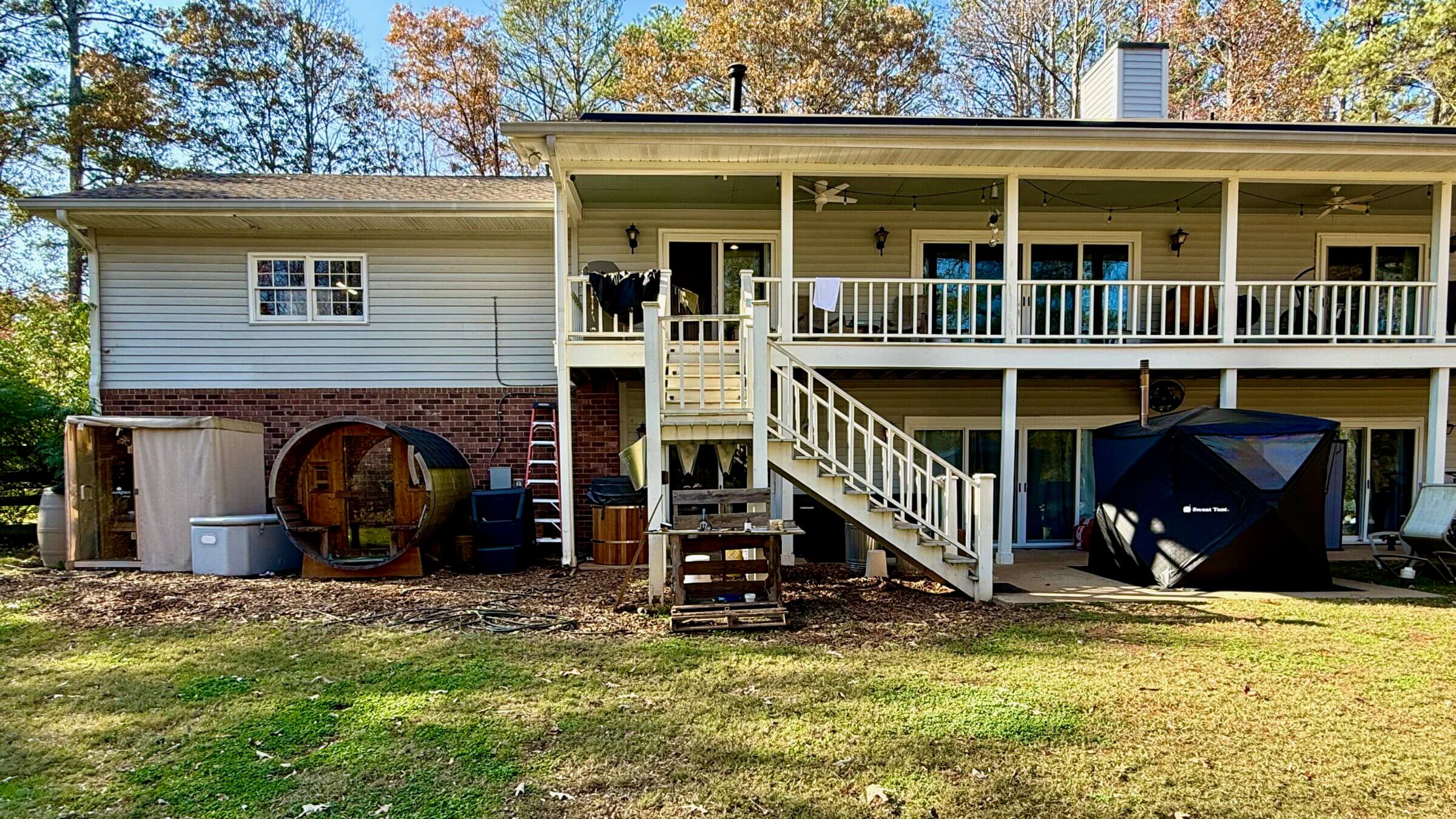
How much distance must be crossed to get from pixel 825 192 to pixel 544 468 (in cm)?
506

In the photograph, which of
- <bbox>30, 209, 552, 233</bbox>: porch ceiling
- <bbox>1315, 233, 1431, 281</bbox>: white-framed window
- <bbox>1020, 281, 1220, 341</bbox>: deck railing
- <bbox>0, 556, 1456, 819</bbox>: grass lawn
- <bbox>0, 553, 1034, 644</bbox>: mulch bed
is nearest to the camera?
Answer: <bbox>0, 556, 1456, 819</bbox>: grass lawn

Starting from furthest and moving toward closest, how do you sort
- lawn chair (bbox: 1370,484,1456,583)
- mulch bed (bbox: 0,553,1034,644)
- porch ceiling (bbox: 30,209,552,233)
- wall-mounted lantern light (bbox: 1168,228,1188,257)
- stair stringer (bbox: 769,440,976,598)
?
A: wall-mounted lantern light (bbox: 1168,228,1188,257)
porch ceiling (bbox: 30,209,552,233)
lawn chair (bbox: 1370,484,1456,583)
stair stringer (bbox: 769,440,976,598)
mulch bed (bbox: 0,553,1034,644)

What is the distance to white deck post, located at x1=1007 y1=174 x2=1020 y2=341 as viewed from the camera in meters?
7.90

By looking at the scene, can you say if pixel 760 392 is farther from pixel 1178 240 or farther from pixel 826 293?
pixel 1178 240

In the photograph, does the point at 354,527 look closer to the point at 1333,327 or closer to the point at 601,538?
the point at 601,538

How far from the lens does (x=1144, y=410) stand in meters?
7.66

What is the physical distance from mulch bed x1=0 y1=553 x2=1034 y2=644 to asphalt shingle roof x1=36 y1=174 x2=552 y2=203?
4591 mm

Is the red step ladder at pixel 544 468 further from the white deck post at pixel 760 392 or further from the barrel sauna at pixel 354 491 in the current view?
the white deck post at pixel 760 392

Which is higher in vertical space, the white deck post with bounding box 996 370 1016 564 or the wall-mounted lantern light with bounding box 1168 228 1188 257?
the wall-mounted lantern light with bounding box 1168 228 1188 257

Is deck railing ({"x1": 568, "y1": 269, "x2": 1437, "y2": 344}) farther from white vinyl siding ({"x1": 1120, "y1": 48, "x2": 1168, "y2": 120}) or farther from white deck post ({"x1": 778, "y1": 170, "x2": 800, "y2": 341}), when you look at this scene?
white vinyl siding ({"x1": 1120, "y1": 48, "x2": 1168, "y2": 120})

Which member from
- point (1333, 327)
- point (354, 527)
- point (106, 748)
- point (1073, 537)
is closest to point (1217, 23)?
point (1333, 327)

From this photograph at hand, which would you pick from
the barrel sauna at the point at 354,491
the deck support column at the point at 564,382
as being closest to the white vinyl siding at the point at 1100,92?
the deck support column at the point at 564,382

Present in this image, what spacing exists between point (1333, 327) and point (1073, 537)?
3.87 meters

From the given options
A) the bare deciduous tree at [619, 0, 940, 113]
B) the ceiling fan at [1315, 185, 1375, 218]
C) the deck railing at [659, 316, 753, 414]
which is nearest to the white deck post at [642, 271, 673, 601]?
the deck railing at [659, 316, 753, 414]
